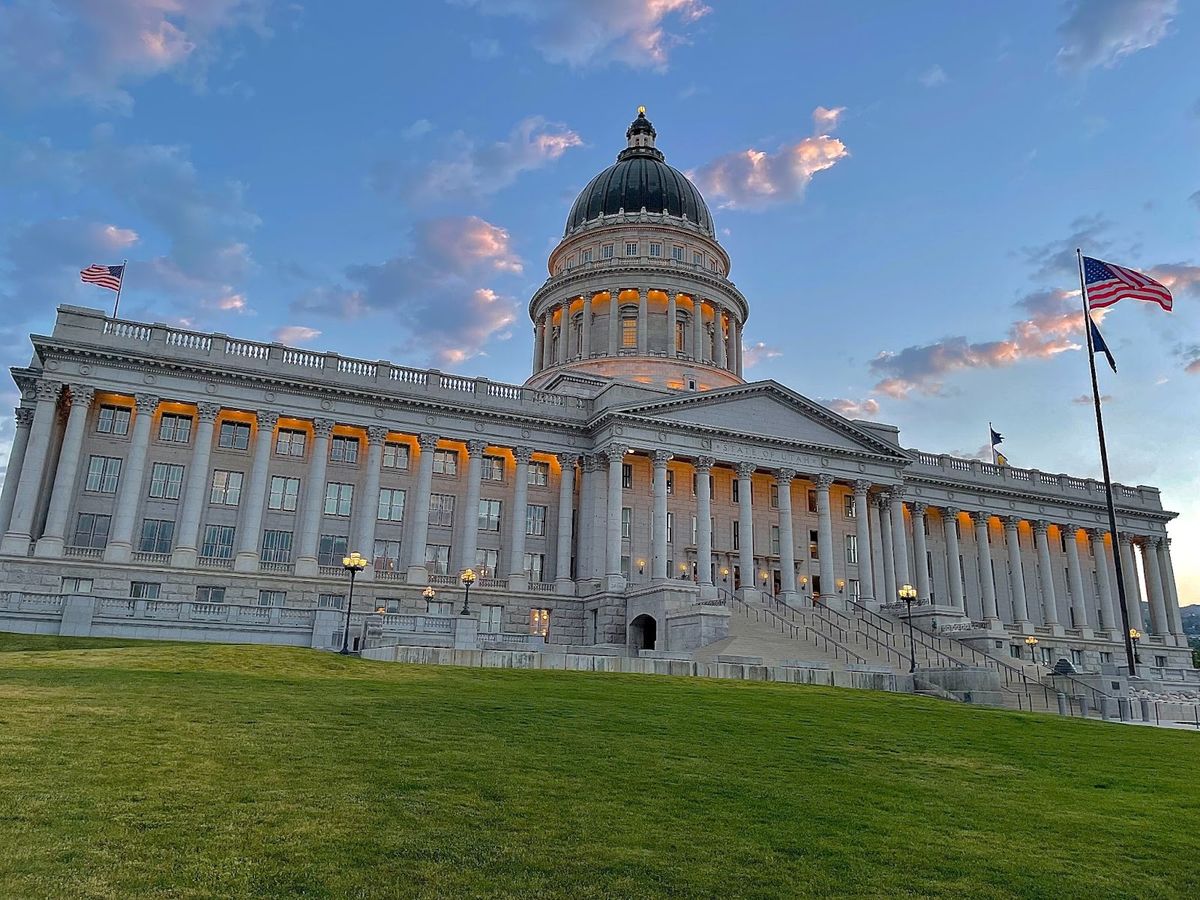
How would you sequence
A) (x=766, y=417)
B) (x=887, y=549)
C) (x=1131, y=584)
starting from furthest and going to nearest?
(x=1131, y=584)
(x=887, y=549)
(x=766, y=417)

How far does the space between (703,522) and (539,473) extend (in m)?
12.2

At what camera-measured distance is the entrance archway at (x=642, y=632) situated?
53312mm

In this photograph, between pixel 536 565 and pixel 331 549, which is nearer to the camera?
pixel 331 549

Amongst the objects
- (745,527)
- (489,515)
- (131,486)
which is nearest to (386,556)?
(489,515)

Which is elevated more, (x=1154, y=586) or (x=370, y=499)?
(x=370, y=499)

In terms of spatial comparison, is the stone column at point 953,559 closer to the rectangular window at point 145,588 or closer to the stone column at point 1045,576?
the stone column at point 1045,576

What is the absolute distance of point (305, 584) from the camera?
51750 mm

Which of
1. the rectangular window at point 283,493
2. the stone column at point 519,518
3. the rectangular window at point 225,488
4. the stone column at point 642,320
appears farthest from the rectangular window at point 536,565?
the stone column at point 642,320

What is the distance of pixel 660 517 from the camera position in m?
57.4

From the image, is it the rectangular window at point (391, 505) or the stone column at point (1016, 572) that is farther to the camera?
the stone column at point (1016, 572)

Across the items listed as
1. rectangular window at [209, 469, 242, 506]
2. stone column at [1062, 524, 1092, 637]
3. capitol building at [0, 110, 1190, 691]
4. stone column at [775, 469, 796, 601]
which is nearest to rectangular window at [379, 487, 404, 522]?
capitol building at [0, 110, 1190, 691]

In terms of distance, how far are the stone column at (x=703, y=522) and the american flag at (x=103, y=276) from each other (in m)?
37.1

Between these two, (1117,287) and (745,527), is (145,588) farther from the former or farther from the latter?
(1117,287)

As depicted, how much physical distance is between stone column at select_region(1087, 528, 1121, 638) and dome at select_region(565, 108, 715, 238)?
4650 cm
